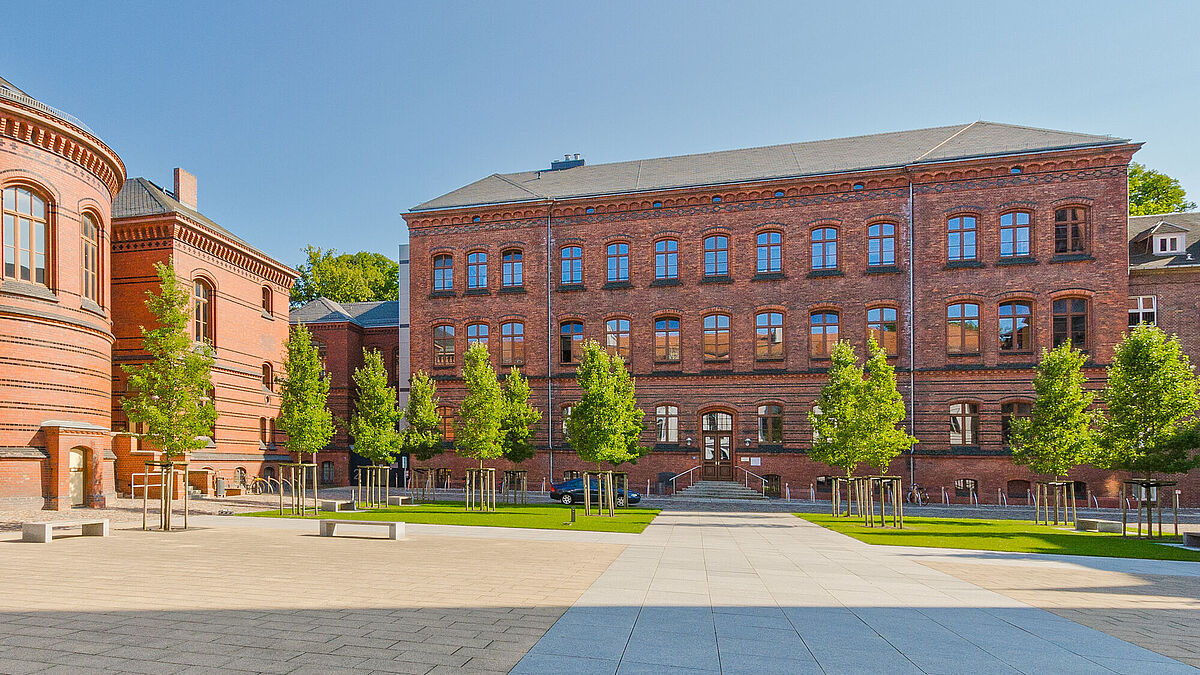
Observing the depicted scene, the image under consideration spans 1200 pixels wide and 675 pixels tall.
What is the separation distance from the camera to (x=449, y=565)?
42.9 ft

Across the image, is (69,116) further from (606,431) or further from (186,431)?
(606,431)

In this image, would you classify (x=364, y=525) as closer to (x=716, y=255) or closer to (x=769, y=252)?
(x=716, y=255)

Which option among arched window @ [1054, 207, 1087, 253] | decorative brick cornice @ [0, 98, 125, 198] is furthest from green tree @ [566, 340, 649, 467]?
arched window @ [1054, 207, 1087, 253]

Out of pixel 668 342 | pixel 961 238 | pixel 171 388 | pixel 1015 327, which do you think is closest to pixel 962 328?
pixel 1015 327

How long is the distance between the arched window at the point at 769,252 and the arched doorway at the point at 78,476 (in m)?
28.8

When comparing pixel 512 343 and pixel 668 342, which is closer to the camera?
pixel 668 342

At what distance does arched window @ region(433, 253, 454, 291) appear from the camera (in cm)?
3938

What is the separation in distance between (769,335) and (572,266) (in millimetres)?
10645

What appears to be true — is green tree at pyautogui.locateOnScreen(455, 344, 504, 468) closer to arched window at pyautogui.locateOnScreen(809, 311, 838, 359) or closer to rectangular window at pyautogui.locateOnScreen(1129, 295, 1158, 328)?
arched window at pyautogui.locateOnScreen(809, 311, 838, 359)

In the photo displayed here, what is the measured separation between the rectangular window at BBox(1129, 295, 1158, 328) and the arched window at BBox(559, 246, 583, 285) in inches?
999

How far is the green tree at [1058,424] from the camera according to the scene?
78.2ft

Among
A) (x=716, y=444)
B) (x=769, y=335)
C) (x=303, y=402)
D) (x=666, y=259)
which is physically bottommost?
(x=716, y=444)

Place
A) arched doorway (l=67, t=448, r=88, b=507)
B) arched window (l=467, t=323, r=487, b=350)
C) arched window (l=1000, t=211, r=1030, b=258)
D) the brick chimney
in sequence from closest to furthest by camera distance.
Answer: arched doorway (l=67, t=448, r=88, b=507)
arched window (l=1000, t=211, r=1030, b=258)
the brick chimney
arched window (l=467, t=323, r=487, b=350)

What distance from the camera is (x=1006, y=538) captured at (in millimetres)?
19281
